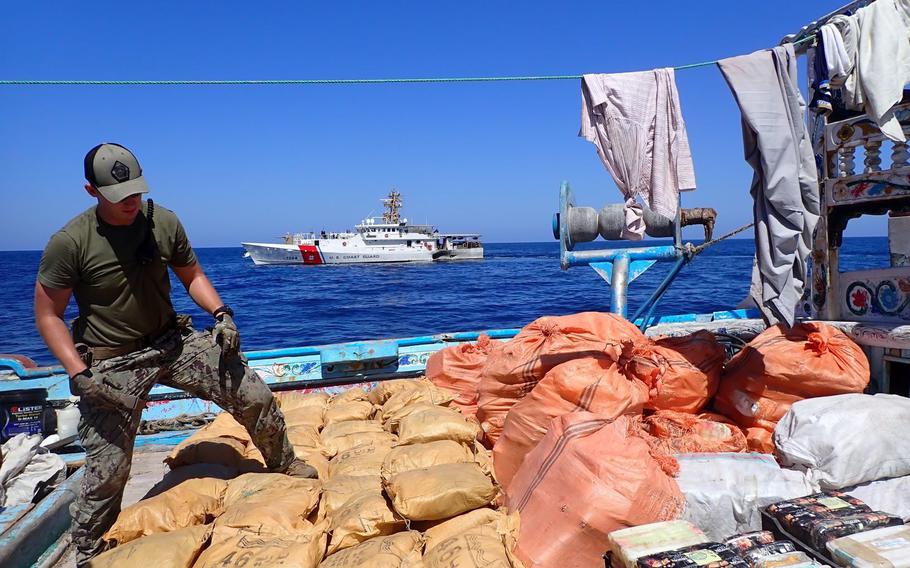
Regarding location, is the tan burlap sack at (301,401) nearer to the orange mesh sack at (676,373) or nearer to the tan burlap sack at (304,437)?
the tan burlap sack at (304,437)

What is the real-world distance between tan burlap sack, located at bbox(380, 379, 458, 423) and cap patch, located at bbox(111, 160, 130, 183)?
7.52ft

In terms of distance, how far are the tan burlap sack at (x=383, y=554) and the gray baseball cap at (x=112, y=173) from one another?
1.87 metres

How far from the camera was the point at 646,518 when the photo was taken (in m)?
2.41

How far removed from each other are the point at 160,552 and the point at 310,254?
5108 cm

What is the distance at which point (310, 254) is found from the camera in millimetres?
51781

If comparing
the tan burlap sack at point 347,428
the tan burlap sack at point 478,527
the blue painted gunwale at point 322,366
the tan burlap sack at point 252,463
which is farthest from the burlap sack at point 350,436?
the blue painted gunwale at point 322,366

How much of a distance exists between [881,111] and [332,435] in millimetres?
4049

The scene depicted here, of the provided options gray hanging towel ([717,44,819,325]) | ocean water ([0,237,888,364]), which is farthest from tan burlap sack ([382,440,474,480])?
ocean water ([0,237,888,364])

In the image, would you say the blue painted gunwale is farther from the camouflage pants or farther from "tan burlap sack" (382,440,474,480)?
"tan burlap sack" (382,440,474,480)

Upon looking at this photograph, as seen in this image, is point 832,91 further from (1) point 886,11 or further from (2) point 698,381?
(2) point 698,381

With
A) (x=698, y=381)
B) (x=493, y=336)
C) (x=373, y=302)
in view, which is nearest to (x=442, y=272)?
(x=373, y=302)

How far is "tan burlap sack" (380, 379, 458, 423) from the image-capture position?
4.17 meters

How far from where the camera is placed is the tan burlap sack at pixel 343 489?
2.76 metres

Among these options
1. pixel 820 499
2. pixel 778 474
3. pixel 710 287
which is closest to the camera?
pixel 820 499
